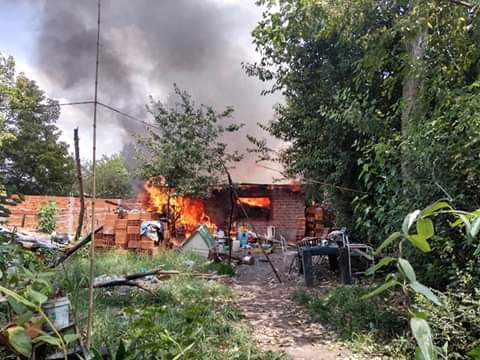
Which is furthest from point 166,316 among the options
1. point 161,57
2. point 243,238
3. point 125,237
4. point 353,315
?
point 161,57

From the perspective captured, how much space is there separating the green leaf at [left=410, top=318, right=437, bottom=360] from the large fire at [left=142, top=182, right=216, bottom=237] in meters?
9.48

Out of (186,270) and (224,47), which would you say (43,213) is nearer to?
(186,270)

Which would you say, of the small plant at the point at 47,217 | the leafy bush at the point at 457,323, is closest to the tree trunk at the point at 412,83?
→ the leafy bush at the point at 457,323

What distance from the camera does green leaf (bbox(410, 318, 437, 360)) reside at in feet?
1.35

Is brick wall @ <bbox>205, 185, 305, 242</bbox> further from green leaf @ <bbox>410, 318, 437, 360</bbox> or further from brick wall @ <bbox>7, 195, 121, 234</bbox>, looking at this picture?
green leaf @ <bbox>410, 318, 437, 360</bbox>

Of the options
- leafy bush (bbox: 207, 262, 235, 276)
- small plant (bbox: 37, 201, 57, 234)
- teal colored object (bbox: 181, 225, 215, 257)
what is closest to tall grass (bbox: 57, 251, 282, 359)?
leafy bush (bbox: 207, 262, 235, 276)

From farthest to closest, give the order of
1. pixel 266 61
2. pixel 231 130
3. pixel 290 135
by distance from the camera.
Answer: pixel 231 130 → pixel 290 135 → pixel 266 61

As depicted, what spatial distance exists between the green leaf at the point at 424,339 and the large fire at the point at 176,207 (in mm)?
9481

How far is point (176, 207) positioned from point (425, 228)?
33.9 feet

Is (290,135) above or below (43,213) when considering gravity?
above

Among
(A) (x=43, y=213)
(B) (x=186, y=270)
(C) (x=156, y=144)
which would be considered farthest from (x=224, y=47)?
(B) (x=186, y=270)

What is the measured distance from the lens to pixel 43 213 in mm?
7836

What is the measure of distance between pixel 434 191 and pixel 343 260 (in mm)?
2518

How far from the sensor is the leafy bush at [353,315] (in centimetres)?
286
